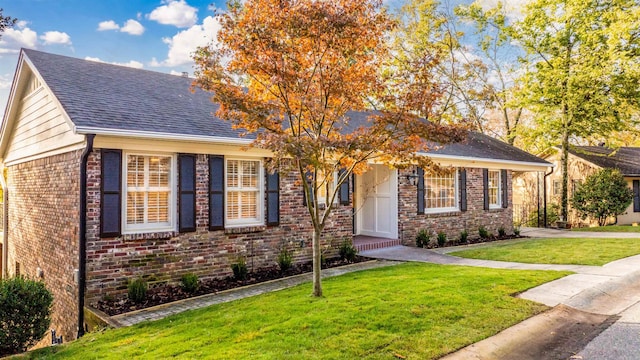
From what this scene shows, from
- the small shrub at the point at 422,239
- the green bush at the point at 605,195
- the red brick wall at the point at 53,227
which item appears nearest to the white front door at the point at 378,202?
the small shrub at the point at 422,239

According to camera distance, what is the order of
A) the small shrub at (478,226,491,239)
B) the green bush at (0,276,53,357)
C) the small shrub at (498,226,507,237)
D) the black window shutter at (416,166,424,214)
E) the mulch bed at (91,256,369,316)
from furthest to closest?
the small shrub at (498,226,507,237) → the small shrub at (478,226,491,239) → the black window shutter at (416,166,424,214) → the mulch bed at (91,256,369,316) → the green bush at (0,276,53,357)

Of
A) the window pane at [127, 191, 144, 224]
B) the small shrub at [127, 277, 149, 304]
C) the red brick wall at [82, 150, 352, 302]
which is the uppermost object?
the window pane at [127, 191, 144, 224]

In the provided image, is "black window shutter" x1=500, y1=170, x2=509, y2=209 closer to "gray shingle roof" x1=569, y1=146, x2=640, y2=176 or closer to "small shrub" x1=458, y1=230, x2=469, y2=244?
"small shrub" x1=458, y1=230, x2=469, y2=244

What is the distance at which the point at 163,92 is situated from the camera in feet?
34.2

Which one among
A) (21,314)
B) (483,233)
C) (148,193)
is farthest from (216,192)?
(483,233)

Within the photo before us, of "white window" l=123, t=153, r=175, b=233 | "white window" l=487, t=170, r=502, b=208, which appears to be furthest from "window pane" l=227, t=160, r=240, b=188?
"white window" l=487, t=170, r=502, b=208

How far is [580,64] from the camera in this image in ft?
59.2

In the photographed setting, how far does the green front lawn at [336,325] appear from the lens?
14.8 feet

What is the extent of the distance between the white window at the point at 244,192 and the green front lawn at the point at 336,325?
2385mm

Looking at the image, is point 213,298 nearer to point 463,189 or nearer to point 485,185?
point 463,189

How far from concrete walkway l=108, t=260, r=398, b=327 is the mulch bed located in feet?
0.74

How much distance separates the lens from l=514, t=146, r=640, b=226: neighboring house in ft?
70.9

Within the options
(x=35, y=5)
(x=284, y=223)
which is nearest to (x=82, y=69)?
(x=35, y=5)

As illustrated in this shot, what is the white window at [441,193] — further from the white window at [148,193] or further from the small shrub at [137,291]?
the small shrub at [137,291]
